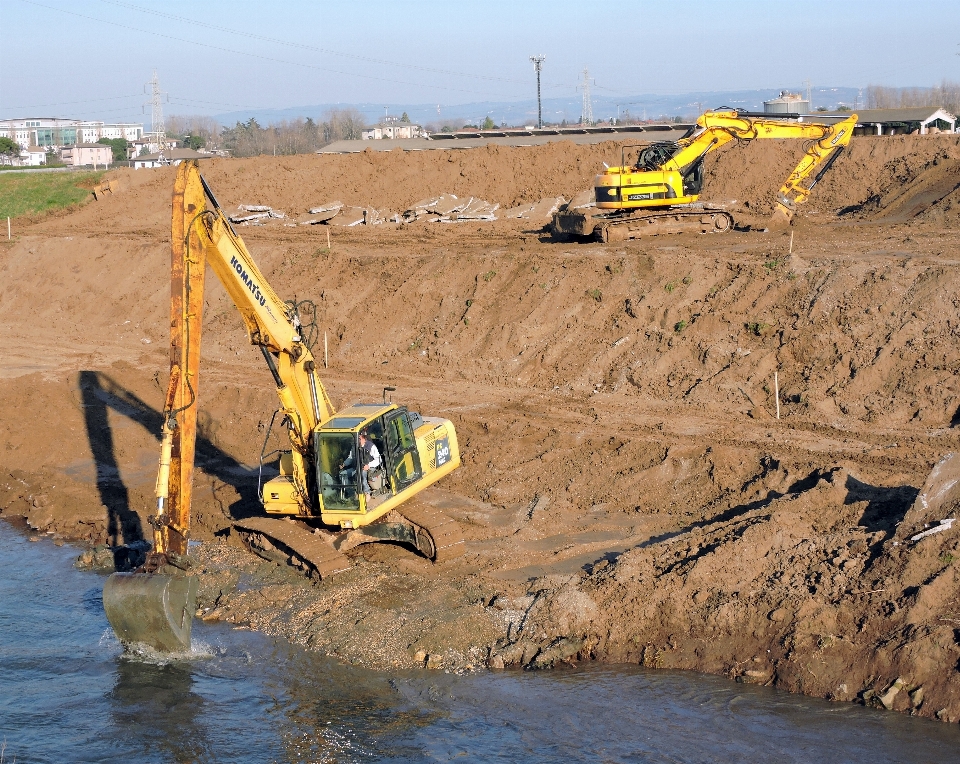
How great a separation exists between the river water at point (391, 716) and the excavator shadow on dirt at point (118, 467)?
3707 mm

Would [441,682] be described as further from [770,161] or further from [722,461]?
[770,161]

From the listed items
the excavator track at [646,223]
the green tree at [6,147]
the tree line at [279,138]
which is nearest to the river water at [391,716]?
the excavator track at [646,223]

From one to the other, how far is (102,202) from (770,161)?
27660mm

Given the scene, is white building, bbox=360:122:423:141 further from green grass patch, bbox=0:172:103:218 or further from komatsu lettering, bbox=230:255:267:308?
komatsu lettering, bbox=230:255:267:308

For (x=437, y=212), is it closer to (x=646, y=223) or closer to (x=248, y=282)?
(x=646, y=223)

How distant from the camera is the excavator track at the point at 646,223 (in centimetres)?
2897

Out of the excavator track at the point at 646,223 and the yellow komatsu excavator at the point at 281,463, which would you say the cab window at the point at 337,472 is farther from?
the excavator track at the point at 646,223

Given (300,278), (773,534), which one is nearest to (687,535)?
(773,534)

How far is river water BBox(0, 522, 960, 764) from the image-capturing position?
11.5 m

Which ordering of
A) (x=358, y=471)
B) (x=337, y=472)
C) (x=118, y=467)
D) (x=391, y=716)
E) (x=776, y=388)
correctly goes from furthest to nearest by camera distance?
(x=118, y=467) → (x=776, y=388) → (x=337, y=472) → (x=358, y=471) → (x=391, y=716)

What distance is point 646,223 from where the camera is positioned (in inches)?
1148

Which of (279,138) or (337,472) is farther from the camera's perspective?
(279,138)

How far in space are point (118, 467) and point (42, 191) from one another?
1283 inches

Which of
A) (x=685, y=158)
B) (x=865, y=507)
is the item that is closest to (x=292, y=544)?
(x=865, y=507)
